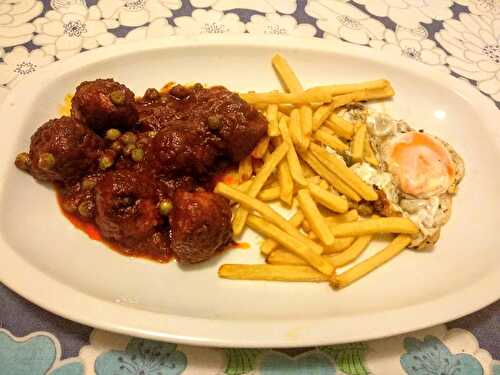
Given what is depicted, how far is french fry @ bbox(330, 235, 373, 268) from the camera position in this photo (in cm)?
371

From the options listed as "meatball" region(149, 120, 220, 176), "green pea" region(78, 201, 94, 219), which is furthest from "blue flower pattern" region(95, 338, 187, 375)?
"meatball" region(149, 120, 220, 176)

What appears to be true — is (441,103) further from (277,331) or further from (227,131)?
(277,331)

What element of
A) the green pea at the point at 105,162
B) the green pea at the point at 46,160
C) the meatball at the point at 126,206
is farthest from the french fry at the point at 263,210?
the green pea at the point at 46,160

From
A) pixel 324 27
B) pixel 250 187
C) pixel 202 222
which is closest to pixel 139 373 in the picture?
pixel 202 222

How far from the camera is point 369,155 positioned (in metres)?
4.27

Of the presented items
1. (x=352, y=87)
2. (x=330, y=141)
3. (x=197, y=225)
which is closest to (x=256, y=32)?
(x=352, y=87)

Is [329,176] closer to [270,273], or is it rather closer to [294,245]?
[294,245]

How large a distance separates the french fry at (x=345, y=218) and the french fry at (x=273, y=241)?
261 mm

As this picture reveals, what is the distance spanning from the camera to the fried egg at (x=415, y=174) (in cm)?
402

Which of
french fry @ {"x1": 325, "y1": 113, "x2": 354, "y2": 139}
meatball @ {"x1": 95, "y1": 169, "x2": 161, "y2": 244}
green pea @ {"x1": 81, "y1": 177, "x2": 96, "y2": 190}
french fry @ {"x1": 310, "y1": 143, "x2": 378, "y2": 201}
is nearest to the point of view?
meatball @ {"x1": 95, "y1": 169, "x2": 161, "y2": 244}

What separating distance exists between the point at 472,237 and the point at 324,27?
3.31 m

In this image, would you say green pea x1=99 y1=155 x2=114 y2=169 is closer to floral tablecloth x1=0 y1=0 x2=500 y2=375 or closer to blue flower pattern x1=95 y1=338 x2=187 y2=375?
floral tablecloth x1=0 y1=0 x2=500 y2=375

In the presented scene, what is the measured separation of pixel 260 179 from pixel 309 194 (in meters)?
0.44

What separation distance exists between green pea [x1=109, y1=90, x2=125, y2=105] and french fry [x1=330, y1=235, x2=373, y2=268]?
7.38ft
